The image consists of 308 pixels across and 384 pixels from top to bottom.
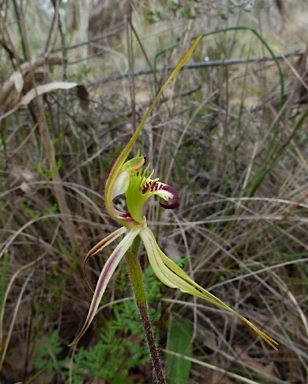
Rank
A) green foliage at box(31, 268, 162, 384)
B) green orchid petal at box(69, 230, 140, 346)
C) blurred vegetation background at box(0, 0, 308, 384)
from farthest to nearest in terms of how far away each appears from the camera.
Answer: blurred vegetation background at box(0, 0, 308, 384)
green foliage at box(31, 268, 162, 384)
green orchid petal at box(69, 230, 140, 346)

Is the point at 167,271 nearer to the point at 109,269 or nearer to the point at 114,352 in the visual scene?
the point at 109,269

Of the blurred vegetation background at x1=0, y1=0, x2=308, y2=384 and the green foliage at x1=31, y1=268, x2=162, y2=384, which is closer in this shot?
the green foliage at x1=31, y1=268, x2=162, y2=384

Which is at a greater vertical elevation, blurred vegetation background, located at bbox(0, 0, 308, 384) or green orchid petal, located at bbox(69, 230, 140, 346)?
green orchid petal, located at bbox(69, 230, 140, 346)

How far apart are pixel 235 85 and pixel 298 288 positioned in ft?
3.86

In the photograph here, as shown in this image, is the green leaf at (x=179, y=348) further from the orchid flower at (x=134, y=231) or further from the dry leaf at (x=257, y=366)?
the orchid flower at (x=134, y=231)

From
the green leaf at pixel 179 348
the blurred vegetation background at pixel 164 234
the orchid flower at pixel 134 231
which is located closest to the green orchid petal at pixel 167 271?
the orchid flower at pixel 134 231

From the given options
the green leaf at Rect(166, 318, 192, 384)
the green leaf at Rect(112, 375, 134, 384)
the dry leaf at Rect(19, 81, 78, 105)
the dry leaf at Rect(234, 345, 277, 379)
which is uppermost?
the dry leaf at Rect(19, 81, 78, 105)

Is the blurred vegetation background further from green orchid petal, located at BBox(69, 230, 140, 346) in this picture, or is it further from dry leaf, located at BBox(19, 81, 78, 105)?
green orchid petal, located at BBox(69, 230, 140, 346)

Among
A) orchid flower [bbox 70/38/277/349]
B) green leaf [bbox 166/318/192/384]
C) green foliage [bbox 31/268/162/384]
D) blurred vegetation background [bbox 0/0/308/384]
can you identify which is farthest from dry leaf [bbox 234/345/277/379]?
orchid flower [bbox 70/38/277/349]

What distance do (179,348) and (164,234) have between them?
33 centimetres

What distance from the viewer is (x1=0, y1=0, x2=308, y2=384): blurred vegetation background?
1.26 meters

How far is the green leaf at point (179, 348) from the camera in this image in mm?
1200

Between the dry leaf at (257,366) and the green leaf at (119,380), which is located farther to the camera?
the dry leaf at (257,366)

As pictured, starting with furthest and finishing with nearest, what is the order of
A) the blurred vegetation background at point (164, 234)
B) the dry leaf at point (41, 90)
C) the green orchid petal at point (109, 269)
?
the dry leaf at point (41, 90) → the blurred vegetation background at point (164, 234) → the green orchid petal at point (109, 269)
